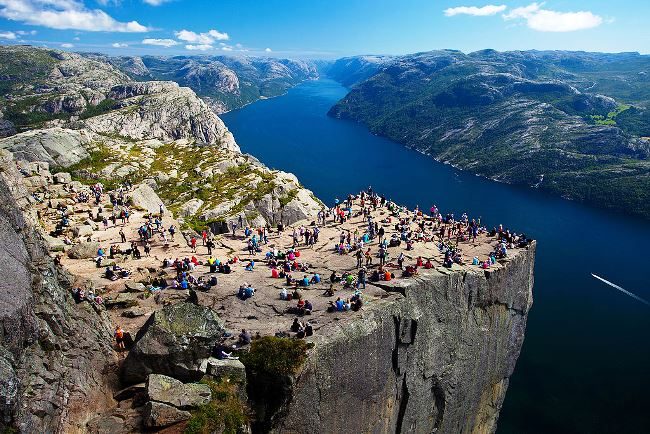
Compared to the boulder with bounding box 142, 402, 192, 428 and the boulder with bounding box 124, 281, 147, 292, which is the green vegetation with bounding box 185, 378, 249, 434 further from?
the boulder with bounding box 124, 281, 147, 292

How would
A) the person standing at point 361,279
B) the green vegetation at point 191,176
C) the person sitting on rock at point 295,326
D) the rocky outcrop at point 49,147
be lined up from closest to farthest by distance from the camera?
the person sitting on rock at point 295,326, the person standing at point 361,279, the green vegetation at point 191,176, the rocky outcrop at point 49,147

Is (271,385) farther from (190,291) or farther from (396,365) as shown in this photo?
(396,365)

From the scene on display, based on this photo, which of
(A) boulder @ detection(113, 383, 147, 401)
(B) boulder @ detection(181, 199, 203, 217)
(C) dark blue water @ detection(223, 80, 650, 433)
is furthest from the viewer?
(B) boulder @ detection(181, 199, 203, 217)

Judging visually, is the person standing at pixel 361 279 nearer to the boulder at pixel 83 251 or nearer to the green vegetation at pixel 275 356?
the green vegetation at pixel 275 356

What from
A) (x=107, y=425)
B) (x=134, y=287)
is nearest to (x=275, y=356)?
(x=107, y=425)

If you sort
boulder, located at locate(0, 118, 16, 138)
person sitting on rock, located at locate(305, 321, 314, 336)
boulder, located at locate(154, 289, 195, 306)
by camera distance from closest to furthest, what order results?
person sitting on rock, located at locate(305, 321, 314, 336), boulder, located at locate(154, 289, 195, 306), boulder, located at locate(0, 118, 16, 138)

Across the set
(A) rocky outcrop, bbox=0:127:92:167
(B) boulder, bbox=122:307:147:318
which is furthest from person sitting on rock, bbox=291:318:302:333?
(A) rocky outcrop, bbox=0:127:92:167

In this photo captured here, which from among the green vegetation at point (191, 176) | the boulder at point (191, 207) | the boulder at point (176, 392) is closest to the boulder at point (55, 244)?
the green vegetation at point (191, 176)
